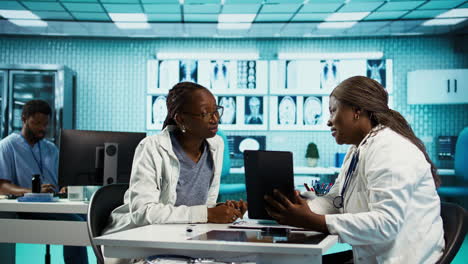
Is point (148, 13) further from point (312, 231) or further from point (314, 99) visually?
point (312, 231)

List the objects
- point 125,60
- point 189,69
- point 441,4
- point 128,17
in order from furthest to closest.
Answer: point 125,60 < point 189,69 < point 128,17 < point 441,4

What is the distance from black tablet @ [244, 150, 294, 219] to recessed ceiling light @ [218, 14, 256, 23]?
4685 millimetres

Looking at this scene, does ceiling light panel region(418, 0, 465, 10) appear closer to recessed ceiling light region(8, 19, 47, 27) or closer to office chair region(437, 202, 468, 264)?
office chair region(437, 202, 468, 264)

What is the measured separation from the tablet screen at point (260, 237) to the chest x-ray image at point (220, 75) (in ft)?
17.9

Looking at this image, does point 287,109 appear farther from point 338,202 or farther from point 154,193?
point 154,193

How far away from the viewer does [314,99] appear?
7027mm

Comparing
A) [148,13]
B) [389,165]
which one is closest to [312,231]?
[389,165]

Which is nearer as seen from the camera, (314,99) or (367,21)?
(367,21)

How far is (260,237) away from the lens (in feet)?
5.17

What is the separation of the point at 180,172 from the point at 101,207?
0.36m

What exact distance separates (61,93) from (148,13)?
170 cm

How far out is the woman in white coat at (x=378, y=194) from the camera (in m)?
1.56

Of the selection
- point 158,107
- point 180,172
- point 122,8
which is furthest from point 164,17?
point 180,172

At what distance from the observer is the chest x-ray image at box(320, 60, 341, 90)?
275 inches
